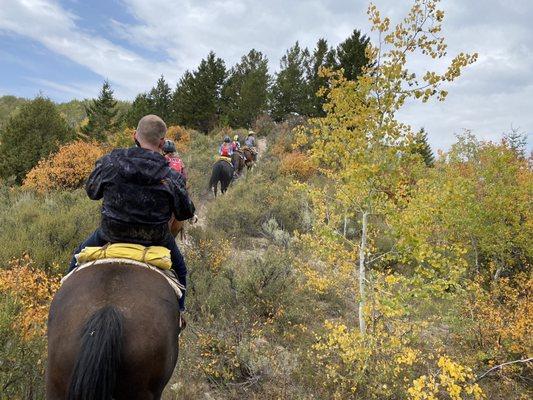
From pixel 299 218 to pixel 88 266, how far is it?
387 inches

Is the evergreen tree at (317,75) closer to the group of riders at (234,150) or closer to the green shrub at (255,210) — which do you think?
the group of riders at (234,150)

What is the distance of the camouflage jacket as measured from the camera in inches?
111

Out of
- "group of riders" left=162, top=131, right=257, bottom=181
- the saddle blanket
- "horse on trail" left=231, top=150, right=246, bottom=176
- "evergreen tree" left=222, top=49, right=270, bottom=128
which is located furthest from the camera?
"evergreen tree" left=222, top=49, right=270, bottom=128

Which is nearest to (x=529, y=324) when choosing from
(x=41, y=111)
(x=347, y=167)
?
(x=347, y=167)

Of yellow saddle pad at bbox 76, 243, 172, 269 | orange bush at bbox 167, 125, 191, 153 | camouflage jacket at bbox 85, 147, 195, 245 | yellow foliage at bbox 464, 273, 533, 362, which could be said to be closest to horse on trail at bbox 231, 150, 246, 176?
orange bush at bbox 167, 125, 191, 153

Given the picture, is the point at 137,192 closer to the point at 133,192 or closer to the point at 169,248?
the point at 133,192

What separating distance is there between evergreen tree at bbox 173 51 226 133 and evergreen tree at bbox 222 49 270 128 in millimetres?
1022

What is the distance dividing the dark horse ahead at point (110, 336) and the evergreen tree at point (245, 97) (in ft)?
96.8

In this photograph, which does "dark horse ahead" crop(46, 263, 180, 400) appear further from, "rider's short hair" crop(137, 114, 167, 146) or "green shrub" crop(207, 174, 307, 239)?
"green shrub" crop(207, 174, 307, 239)

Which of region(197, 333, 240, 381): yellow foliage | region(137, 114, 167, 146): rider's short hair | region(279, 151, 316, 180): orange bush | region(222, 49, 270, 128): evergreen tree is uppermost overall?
region(222, 49, 270, 128): evergreen tree

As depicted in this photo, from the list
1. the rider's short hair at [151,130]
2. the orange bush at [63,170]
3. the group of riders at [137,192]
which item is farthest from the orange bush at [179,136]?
the group of riders at [137,192]

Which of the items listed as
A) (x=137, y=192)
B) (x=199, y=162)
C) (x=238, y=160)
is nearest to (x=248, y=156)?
(x=238, y=160)

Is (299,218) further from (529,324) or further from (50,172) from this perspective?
(50,172)

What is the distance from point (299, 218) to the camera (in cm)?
1227
